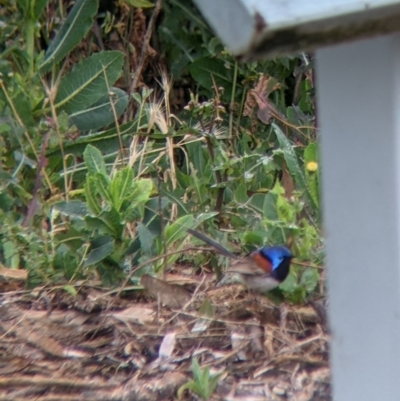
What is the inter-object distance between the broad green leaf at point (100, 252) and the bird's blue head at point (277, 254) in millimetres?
442

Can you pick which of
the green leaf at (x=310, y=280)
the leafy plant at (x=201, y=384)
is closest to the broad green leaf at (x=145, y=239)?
the green leaf at (x=310, y=280)

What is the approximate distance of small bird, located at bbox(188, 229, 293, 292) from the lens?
2.25 m

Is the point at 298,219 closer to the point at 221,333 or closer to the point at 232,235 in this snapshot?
the point at 232,235

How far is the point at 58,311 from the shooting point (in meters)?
2.35

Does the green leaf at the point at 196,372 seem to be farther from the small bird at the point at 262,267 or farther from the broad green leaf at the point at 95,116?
the broad green leaf at the point at 95,116

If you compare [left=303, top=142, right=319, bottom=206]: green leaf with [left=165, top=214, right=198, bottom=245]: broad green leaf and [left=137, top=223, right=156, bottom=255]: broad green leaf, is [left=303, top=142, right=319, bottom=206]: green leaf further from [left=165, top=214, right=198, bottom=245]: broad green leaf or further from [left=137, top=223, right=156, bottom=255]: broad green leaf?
[left=137, top=223, right=156, bottom=255]: broad green leaf

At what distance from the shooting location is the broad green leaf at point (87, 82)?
3.42 metres

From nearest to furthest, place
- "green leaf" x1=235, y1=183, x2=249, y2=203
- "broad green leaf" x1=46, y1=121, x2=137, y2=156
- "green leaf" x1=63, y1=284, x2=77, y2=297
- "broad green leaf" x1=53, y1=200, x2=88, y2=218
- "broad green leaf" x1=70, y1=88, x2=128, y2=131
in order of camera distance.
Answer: "green leaf" x1=63, y1=284, x2=77, y2=297, "broad green leaf" x1=53, y1=200, x2=88, y2=218, "green leaf" x1=235, y1=183, x2=249, y2=203, "broad green leaf" x1=46, y1=121, x2=137, y2=156, "broad green leaf" x1=70, y1=88, x2=128, y2=131

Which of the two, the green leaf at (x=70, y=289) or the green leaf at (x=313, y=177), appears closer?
the green leaf at (x=70, y=289)

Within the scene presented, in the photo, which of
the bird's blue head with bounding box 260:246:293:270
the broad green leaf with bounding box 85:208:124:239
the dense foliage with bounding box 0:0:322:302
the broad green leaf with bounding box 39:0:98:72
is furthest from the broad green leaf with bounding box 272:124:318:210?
the broad green leaf with bounding box 39:0:98:72

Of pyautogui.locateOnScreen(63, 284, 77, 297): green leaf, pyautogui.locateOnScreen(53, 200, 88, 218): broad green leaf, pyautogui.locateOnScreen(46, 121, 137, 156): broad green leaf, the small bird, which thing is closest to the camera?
the small bird

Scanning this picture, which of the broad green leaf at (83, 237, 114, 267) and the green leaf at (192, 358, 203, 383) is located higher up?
the broad green leaf at (83, 237, 114, 267)

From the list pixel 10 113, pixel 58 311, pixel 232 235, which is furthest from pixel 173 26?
pixel 58 311

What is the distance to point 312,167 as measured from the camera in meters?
2.53
